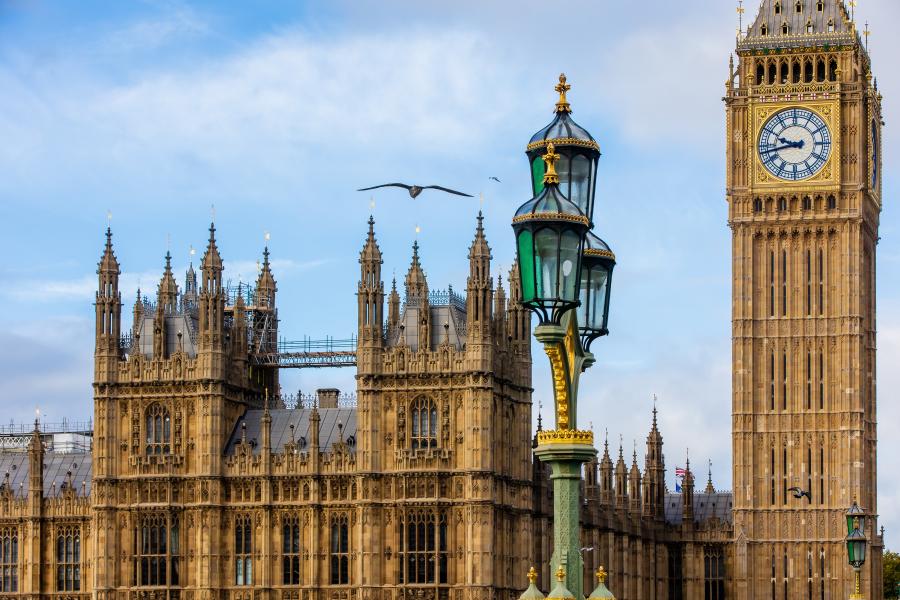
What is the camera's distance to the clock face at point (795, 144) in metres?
128

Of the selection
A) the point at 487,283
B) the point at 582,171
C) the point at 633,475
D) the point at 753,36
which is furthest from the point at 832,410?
the point at 582,171

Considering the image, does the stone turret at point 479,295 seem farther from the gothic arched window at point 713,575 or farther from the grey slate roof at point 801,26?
the gothic arched window at point 713,575

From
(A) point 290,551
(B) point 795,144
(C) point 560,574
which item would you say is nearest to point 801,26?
(B) point 795,144

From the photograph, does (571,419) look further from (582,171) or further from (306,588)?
(306,588)

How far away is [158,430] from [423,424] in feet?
44.5

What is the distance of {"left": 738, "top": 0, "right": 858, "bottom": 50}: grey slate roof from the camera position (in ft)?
420

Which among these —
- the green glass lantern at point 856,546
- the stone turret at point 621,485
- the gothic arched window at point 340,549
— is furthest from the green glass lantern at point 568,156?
the stone turret at point 621,485

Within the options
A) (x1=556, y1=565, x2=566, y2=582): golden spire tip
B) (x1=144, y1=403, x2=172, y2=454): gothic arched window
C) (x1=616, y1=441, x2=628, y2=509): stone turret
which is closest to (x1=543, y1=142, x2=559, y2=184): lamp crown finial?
(x1=556, y1=565, x2=566, y2=582): golden spire tip

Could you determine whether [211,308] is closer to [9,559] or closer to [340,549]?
[340,549]

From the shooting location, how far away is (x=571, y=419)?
1244 inches

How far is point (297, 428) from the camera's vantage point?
343 feet

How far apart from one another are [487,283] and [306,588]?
55.2 ft

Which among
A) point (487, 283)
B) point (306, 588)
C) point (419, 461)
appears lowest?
point (306, 588)

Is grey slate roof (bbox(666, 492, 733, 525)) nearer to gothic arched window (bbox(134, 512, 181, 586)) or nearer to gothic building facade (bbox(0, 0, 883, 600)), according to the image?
gothic building facade (bbox(0, 0, 883, 600))
